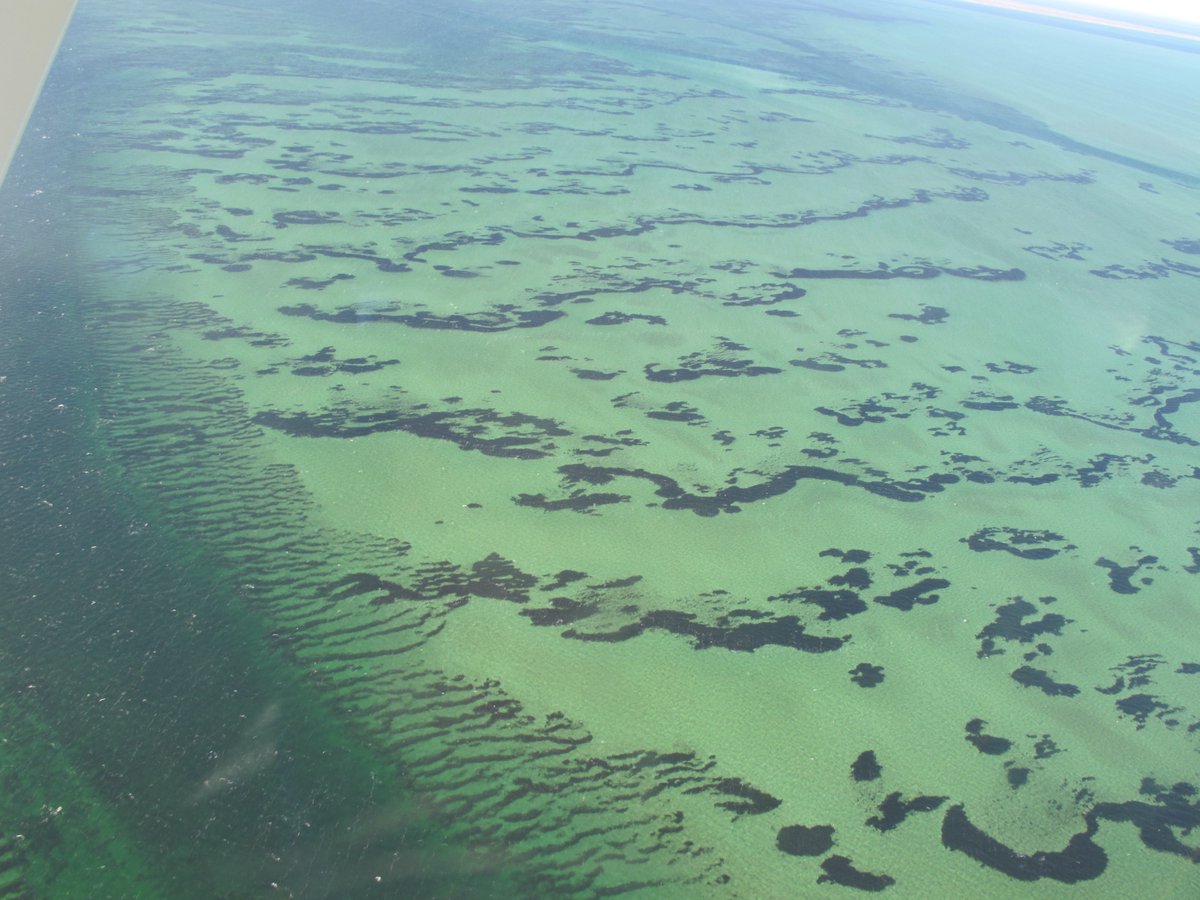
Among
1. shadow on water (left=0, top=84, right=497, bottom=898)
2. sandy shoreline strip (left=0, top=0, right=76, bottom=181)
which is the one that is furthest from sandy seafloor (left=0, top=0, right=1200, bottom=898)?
sandy shoreline strip (left=0, top=0, right=76, bottom=181)

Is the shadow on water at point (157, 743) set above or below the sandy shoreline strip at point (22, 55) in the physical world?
below

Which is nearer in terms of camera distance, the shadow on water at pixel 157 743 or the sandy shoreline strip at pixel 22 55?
the sandy shoreline strip at pixel 22 55

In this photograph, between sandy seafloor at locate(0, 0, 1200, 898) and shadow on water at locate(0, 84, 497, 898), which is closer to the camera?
shadow on water at locate(0, 84, 497, 898)

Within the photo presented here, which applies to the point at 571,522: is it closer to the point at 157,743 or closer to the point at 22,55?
the point at 157,743

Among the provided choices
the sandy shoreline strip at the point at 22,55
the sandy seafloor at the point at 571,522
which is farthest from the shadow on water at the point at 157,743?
the sandy shoreline strip at the point at 22,55

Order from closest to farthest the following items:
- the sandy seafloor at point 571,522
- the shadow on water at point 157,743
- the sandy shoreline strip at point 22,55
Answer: the sandy shoreline strip at point 22,55
the shadow on water at point 157,743
the sandy seafloor at point 571,522

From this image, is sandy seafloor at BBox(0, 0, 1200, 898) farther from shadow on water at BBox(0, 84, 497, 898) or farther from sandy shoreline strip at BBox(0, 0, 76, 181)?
sandy shoreline strip at BBox(0, 0, 76, 181)

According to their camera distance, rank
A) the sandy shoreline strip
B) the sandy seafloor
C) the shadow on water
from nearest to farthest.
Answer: the sandy shoreline strip → the shadow on water → the sandy seafloor

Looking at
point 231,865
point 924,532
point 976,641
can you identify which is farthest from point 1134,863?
point 231,865

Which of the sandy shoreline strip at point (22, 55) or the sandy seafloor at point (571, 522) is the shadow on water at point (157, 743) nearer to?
the sandy seafloor at point (571, 522)
